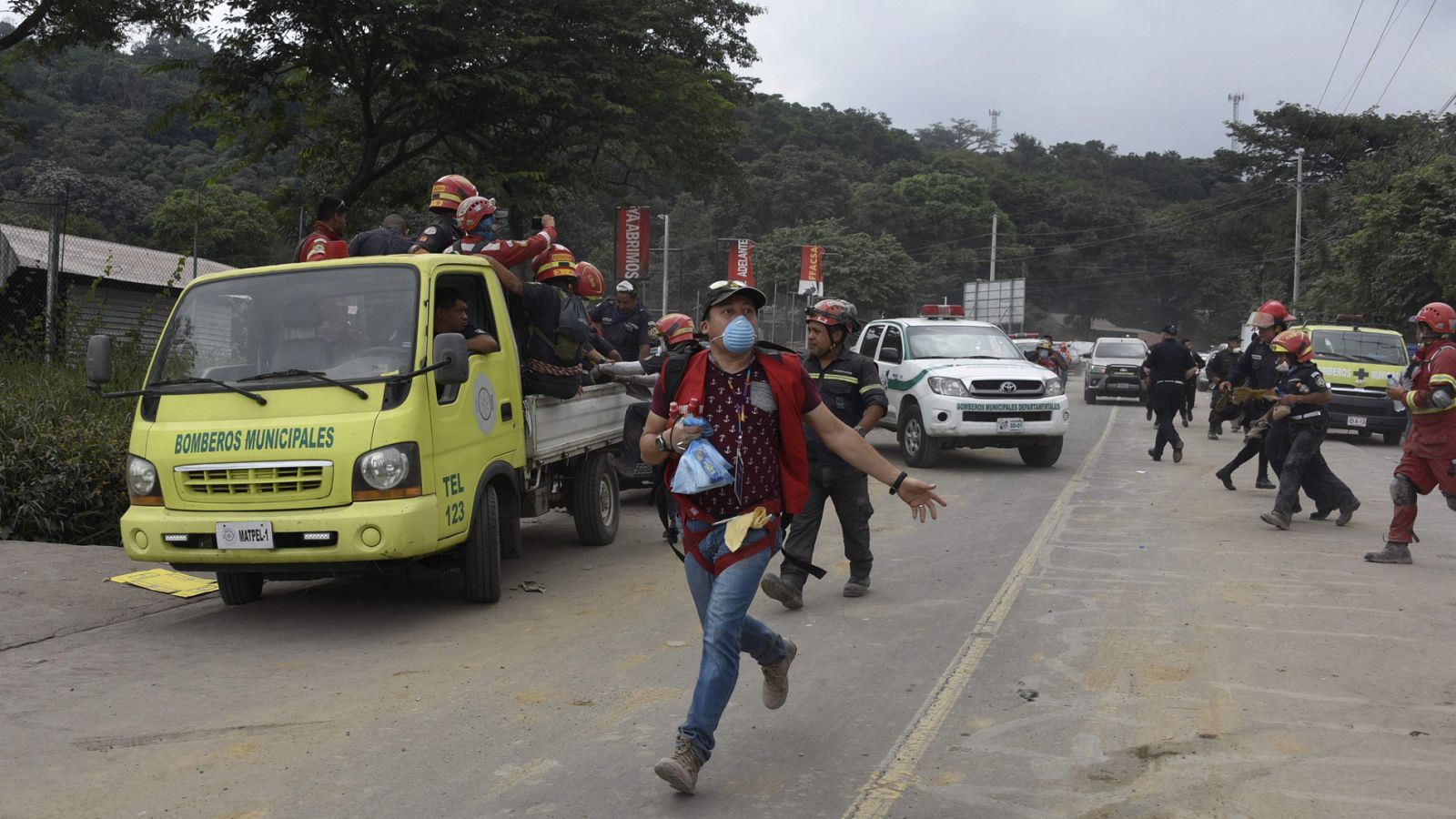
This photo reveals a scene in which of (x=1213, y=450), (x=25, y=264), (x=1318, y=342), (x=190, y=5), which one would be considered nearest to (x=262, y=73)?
(x=190, y=5)

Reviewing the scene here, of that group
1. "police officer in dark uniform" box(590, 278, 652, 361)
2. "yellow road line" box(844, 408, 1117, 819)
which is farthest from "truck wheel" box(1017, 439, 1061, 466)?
"yellow road line" box(844, 408, 1117, 819)

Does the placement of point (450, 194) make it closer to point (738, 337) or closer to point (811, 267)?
point (738, 337)

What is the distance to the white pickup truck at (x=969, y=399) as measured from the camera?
1507 cm

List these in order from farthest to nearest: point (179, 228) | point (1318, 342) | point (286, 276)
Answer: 1. point (179, 228)
2. point (1318, 342)
3. point (286, 276)

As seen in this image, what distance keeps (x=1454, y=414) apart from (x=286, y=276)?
27.2 feet

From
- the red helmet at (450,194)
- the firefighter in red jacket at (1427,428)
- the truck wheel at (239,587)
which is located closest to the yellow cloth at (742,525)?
the truck wheel at (239,587)

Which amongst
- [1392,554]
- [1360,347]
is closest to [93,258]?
[1392,554]

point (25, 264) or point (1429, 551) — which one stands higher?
point (25, 264)

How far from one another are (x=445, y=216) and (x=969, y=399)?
7.87 m

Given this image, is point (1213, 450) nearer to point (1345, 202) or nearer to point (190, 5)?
point (190, 5)

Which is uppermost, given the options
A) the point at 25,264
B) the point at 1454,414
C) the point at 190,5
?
the point at 190,5

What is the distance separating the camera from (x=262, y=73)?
1844 centimetres

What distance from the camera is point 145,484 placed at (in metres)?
7.04

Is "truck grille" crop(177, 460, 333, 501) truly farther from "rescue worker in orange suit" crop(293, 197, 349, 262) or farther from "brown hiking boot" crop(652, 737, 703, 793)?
"brown hiking boot" crop(652, 737, 703, 793)
